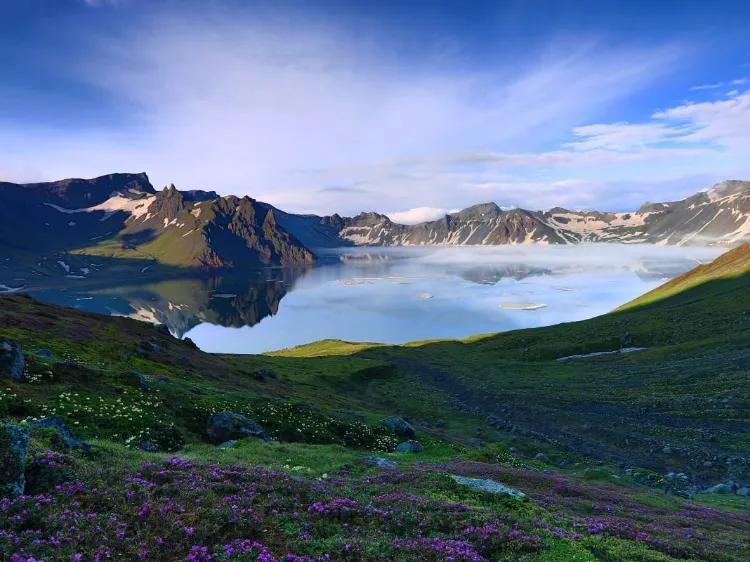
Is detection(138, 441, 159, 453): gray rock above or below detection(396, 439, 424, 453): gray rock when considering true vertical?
above

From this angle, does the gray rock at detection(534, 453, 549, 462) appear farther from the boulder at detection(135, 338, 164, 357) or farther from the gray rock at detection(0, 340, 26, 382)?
the boulder at detection(135, 338, 164, 357)

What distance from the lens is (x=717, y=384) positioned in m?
71.9

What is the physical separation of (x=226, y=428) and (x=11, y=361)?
1500cm

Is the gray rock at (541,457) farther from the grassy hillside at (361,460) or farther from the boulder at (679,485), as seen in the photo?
the boulder at (679,485)

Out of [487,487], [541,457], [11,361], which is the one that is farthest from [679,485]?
[11,361]

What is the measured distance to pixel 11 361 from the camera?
2992cm

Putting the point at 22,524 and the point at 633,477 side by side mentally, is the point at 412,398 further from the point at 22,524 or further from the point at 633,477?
the point at 22,524

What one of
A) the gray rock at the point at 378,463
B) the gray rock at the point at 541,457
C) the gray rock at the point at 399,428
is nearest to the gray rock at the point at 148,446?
the gray rock at the point at 378,463

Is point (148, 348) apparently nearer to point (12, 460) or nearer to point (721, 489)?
point (12, 460)

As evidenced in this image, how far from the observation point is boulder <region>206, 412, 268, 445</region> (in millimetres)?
32438

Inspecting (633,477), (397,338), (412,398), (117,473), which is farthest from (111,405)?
(397,338)

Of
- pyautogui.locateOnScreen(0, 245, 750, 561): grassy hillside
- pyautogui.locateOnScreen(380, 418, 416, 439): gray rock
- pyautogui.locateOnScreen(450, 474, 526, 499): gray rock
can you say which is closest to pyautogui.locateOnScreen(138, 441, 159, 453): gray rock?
pyautogui.locateOnScreen(0, 245, 750, 561): grassy hillside

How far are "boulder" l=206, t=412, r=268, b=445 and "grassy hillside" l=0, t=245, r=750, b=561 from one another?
3.61 feet

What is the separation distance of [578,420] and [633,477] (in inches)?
897
